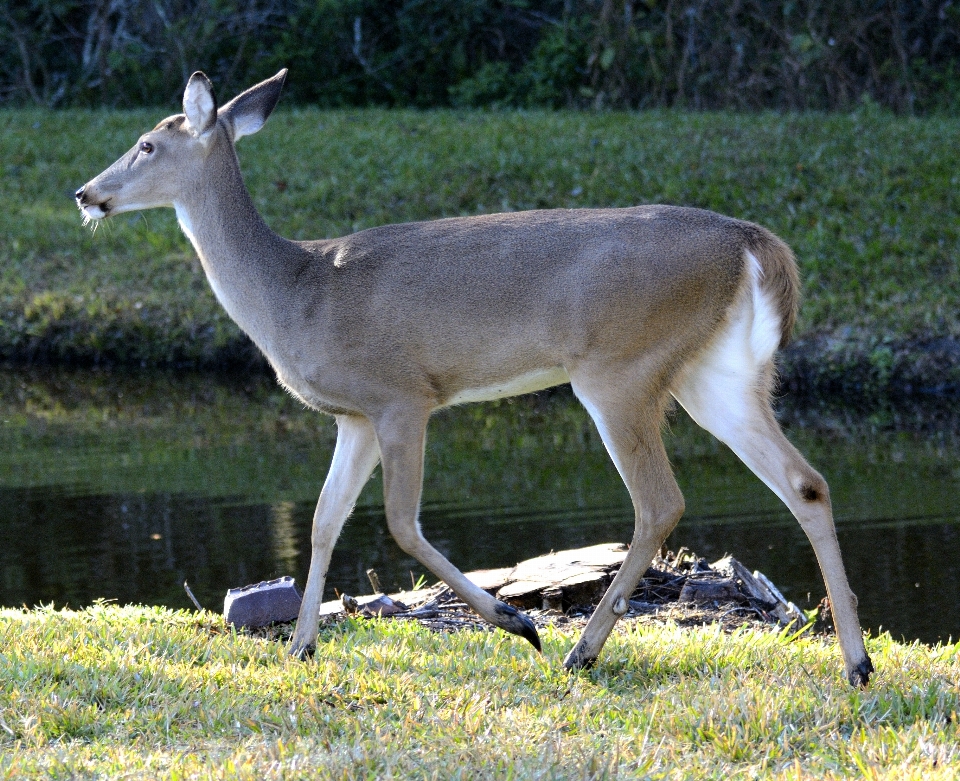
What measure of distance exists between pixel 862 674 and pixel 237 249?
110 inches

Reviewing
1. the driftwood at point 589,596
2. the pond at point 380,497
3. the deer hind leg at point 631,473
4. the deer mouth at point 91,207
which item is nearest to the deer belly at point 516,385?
the deer hind leg at point 631,473

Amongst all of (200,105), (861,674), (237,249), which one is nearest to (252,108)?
(200,105)

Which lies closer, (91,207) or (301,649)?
(301,649)

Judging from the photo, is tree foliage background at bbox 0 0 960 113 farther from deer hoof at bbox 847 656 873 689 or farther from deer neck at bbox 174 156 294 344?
deer hoof at bbox 847 656 873 689

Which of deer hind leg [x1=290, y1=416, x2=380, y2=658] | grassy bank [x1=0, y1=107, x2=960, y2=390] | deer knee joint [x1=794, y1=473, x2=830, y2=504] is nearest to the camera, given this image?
deer knee joint [x1=794, y1=473, x2=830, y2=504]

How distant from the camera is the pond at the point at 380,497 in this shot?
723 centimetres

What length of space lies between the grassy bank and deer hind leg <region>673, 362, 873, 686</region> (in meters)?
7.27

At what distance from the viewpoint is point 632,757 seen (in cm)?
350

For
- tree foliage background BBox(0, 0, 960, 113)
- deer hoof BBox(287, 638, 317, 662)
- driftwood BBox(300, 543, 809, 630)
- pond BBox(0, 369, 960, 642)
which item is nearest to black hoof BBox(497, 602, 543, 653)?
deer hoof BBox(287, 638, 317, 662)

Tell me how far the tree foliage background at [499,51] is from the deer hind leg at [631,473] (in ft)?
48.9

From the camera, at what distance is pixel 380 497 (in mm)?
9281

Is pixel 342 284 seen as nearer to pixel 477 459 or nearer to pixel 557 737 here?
pixel 557 737

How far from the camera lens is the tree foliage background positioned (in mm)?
18797

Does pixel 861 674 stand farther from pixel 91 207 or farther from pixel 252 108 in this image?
pixel 91 207
